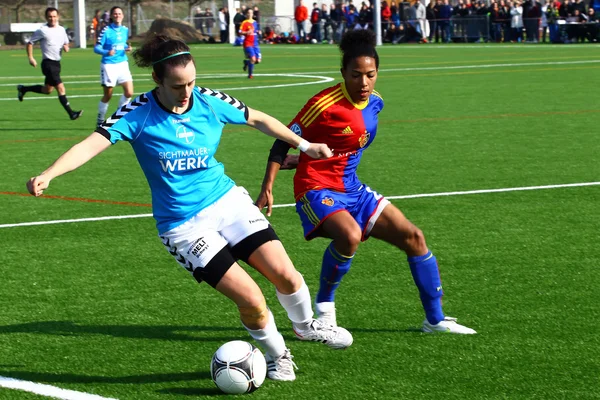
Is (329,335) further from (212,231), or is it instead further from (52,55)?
(52,55)

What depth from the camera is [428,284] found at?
21.9 feet

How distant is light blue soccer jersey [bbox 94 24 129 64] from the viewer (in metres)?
19.1

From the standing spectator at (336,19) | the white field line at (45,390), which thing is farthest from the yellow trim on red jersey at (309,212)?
the standing spectator at (336,19)

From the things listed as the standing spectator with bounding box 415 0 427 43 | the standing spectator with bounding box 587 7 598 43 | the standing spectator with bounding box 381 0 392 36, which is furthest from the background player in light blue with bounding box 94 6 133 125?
the standing spectator with bounding box 381 0 392 36

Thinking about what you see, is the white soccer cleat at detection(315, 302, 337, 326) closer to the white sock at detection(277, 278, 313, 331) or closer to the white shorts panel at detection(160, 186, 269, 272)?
the white sock at detection(277, 278, 313, 331)

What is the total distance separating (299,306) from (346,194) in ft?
3.09

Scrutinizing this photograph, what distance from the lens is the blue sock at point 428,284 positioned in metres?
6.64

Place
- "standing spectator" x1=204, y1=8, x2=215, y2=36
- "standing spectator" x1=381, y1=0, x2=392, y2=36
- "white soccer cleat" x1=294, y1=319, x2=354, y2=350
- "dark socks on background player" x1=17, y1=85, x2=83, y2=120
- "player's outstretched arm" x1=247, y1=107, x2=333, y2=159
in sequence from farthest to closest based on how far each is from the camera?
1. "standing spectator" x1=204, y1=8, x2=215, y2=36
2. "standing spectator" x1=381, y1=0, x2=392, y2=36
3. "dark socks on background player" x1=17, y1=85, x2=83, y2=120
4. "white soccer cleat" x1=294, y1=319, x2=354, y2=350
5. "player's outstretched arm" x1=247, y1=107, x2=333, y2=159

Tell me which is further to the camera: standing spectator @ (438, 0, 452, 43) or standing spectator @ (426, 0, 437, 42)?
standing spectator @ (426, 0, 437, 42)

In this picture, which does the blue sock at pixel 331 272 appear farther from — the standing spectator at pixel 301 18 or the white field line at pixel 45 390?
the standing spectator at pixel 301 18

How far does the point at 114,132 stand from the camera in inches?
220

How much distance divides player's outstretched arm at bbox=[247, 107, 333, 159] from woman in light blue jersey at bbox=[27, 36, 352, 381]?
55 millimetres

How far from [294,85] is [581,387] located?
72.6 feet

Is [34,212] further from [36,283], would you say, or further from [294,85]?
[294,85]
